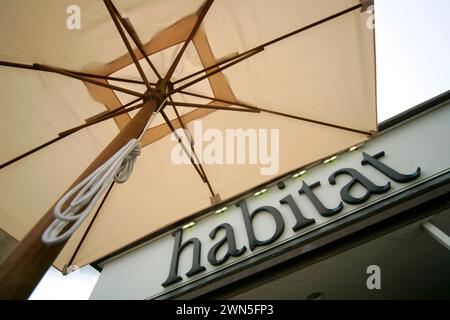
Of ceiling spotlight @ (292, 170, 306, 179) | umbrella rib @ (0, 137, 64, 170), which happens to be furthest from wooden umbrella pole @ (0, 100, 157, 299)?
ceiling spotlight @ (292, 170, 306, 179)

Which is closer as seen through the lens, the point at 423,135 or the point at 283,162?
the point at 283,162

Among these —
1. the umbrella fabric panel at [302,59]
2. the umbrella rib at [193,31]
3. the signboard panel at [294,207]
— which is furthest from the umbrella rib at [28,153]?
the signboard panel at [294,207]

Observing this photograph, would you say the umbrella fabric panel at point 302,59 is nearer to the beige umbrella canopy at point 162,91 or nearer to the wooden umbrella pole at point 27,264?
the beige umbrella canopy at point 162,91

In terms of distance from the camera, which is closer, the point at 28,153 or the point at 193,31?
the point at 193,31

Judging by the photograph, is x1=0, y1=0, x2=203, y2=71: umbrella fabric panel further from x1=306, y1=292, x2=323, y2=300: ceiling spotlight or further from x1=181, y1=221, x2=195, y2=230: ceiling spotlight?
x1=306, y1=292, x2=323, y2=300: ceiling spotlight

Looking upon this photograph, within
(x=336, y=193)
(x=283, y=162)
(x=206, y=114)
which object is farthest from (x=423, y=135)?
(x=206, y=114)

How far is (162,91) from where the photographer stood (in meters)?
2.36

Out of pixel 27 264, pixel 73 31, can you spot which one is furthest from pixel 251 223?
pixel 27 264

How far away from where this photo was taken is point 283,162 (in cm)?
318

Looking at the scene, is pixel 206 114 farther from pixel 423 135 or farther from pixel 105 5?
pixel 423 135

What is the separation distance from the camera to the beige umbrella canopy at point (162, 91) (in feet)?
8.04

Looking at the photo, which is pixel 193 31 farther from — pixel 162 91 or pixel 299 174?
pixel 299 174

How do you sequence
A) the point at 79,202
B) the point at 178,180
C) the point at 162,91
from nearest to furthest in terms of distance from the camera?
the point at 79,202
the point at 162,91
the point at 178,180
